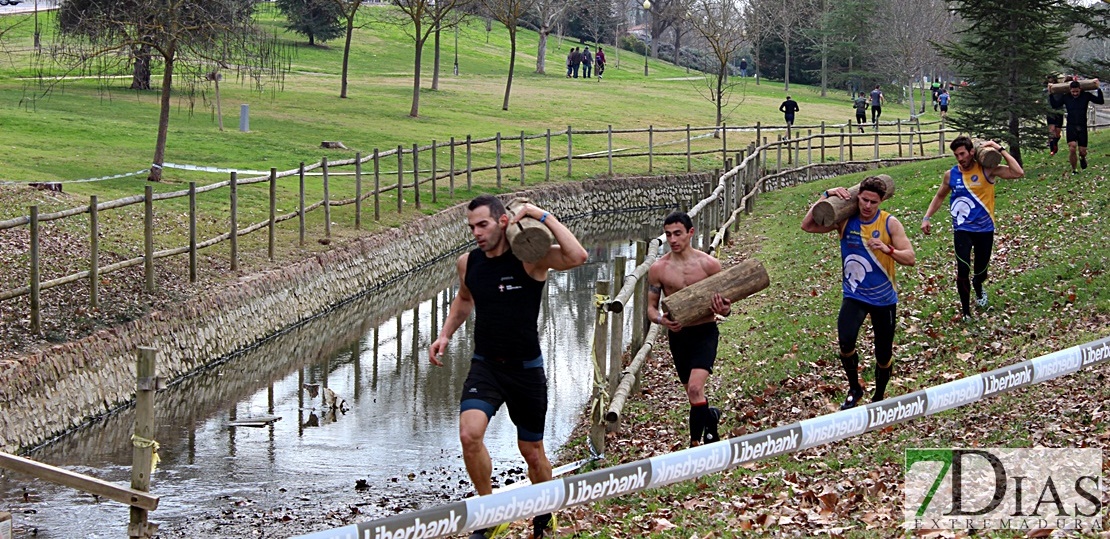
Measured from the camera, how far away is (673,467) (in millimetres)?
5891

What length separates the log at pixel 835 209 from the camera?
30.3ft

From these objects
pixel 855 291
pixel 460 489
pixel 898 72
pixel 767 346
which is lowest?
pixel 460 489

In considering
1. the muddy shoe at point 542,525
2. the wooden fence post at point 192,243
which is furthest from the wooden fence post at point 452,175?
the muddy shoe at point 542,525

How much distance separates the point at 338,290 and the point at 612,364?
34.5ft

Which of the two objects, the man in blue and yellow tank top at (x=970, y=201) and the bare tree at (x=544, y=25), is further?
the bare tree at (x=544, y=25)

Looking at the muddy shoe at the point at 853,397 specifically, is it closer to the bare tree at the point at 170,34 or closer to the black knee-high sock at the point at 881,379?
the black knee-high sock at the point at 881,379

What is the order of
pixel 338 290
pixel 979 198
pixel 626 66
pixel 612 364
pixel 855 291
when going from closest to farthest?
pixel 855 291 < pixel 612 364 < pixel 979 198 < pixel 338 290 < pixel 626 66

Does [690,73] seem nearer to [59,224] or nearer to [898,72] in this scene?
[898,72]

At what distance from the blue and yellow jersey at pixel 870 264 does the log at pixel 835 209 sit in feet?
0.30

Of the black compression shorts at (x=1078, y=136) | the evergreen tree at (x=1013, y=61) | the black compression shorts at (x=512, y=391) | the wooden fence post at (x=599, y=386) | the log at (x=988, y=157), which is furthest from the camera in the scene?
the evergreen tree at (x=1013, y=61)

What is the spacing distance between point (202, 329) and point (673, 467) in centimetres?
1098

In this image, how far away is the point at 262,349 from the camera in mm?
17094

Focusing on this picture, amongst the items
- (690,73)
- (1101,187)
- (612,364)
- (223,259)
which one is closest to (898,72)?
(690,73)

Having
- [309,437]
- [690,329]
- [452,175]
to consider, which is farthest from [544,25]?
[690,329]
